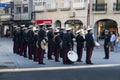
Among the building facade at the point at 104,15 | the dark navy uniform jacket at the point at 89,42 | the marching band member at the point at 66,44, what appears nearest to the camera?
the marching band member at the point at 66,44

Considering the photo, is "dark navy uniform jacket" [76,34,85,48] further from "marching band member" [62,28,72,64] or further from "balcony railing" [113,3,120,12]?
"balcony railing" [113,3,120,12]

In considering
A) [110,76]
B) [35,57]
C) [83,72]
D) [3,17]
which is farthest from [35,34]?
[3,17]

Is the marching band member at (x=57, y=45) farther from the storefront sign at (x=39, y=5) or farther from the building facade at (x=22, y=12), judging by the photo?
the building facade at (x=22, y=12)

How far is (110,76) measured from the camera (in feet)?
57.9

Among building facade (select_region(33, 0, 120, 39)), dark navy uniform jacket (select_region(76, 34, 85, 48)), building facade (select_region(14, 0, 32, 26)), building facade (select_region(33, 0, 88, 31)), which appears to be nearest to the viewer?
dark navy uniform jacket (select_region(76, 34, 85, 48))

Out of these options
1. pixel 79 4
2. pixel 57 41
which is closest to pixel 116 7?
pixel 79 4

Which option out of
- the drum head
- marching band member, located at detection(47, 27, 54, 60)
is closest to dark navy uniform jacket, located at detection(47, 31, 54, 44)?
marching band member, located at detection(47, 27, 54, 60)

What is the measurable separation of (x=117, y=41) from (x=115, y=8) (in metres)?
17.7

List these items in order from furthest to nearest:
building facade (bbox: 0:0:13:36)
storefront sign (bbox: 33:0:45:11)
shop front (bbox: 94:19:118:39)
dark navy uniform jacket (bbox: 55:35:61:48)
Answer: building facade (bbox: 0:0:13:36), storefront sign (bbox: 33:0:45:11), shop front (bbox: 94:19:118:39), dark navy uniform jacket (bbox: 55:35:61:48)

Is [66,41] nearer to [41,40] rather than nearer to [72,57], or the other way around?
[72,57]

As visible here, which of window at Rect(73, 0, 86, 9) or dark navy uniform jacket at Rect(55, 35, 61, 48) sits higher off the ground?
window at Rect(73, 0, 86, 9)

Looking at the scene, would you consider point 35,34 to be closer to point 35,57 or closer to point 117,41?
point 35,57

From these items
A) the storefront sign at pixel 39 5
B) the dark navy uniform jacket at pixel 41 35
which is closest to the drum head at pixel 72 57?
the dark navy uniform jacket at pixel 41 35

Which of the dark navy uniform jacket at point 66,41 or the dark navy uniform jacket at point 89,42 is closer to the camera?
the dark navy uniform jacket at point 66,41
